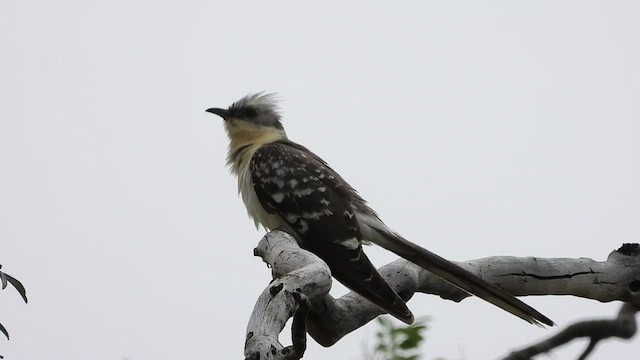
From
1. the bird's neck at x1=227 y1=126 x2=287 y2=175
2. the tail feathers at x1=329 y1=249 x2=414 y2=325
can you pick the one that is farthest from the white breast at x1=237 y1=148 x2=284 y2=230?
the tail feathers at x1=329 y1=249 x2=414 y2=325

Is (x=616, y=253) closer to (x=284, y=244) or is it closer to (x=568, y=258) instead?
(x=568, y=258)

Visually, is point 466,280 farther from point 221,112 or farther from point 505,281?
point 221,112

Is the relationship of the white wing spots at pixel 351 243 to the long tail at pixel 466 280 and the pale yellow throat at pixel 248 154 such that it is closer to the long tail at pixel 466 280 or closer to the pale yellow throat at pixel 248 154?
the long tail at pixel 466 280

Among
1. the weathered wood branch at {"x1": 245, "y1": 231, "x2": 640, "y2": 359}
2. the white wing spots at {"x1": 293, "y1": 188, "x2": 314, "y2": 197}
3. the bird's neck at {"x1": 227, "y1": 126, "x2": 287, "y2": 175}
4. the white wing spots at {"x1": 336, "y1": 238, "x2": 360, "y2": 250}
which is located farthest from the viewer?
the bird's neck at {"x1": 227, "y1": 126, "x2": 287, "y2": 175}

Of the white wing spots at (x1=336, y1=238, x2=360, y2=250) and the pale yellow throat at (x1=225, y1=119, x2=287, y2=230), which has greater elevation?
the pale yellow throat at (x1=225, y1=119, x2=287, y2=230)

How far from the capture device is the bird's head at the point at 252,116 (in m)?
5.89

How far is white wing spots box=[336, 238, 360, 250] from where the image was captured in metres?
4.26

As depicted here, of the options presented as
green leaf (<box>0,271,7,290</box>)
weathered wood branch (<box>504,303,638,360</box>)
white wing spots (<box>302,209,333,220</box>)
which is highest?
white wing spots (<box>302,209,333,220</box>)

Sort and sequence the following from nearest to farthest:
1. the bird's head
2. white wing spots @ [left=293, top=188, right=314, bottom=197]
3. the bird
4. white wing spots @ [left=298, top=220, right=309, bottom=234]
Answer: the bird, white wing spots @ [left=298, top=220, right=309, bottom=234], white wing spots @ [left=293, top=188, right=314, bottom=197], the bird's head

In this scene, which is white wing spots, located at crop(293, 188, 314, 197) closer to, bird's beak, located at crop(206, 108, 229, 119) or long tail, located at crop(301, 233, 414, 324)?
long tail, located at crop(301, 233, 414, 324)

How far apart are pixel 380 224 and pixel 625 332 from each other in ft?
10.8

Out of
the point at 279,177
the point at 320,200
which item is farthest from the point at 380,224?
the point at 279,177

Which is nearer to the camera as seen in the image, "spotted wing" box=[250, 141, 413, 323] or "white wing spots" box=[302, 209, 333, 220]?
"spotted wing" box=[250, 141, 413, 323]

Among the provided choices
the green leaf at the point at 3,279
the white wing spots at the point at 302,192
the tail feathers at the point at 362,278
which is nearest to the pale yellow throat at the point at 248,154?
the white wing spots at the point at 302,192
